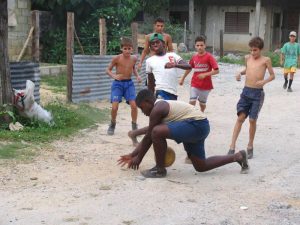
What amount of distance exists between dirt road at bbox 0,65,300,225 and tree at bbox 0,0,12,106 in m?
1.07

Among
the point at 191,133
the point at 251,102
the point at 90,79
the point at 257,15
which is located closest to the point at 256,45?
the point at 251,102

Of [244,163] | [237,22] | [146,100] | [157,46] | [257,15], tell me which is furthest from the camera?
[237,22]

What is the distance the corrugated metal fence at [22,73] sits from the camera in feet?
26.7

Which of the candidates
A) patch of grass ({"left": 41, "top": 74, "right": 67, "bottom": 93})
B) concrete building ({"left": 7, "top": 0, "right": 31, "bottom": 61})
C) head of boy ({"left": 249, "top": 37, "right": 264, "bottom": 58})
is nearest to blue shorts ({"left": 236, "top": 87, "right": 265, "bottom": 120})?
head of boy ({"left": 249, "top": 37, "right": 264, "bottom": 58})

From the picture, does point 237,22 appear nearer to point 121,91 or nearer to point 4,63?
point 121,91

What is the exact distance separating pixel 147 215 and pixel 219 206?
70 cm

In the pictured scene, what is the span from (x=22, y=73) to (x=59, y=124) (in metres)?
1.16

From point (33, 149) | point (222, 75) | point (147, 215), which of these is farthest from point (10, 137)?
point (222, 75)

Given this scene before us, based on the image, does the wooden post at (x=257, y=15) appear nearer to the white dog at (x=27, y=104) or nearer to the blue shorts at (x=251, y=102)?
the white dog at (x=27, y=104)

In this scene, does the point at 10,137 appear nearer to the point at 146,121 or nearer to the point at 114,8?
the point at 146,121

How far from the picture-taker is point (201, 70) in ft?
24.3

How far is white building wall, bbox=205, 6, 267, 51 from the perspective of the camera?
88.3 feet

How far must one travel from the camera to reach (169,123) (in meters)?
5.36

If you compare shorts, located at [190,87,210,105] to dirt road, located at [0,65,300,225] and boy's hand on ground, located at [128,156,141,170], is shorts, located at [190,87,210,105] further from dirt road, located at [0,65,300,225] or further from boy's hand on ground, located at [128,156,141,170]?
boy's hand on ground, located at [128,156,141,170]
